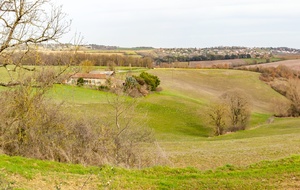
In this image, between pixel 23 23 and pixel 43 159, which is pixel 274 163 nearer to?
pixel 43 159

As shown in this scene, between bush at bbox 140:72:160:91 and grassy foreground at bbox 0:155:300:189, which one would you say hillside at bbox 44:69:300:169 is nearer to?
bush at bbox 140:72:160:91

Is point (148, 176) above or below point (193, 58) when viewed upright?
below

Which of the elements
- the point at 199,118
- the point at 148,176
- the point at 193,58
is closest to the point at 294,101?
the point at 199,118

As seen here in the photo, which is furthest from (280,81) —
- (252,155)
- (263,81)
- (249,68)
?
(252,155)

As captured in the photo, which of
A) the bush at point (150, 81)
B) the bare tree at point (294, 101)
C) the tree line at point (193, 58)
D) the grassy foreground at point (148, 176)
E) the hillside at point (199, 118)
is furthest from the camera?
the tree line at point (193, 58)

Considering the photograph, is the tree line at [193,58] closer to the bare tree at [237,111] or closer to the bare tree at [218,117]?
the bare tree at [237,111]

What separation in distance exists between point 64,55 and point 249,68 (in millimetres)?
90176

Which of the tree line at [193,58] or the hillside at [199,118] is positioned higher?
the tree line at [193,58]

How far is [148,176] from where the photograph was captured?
12586mm

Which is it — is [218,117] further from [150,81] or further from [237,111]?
[150,81]

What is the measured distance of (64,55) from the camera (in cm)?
1441

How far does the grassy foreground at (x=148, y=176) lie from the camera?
A: 10.8 m

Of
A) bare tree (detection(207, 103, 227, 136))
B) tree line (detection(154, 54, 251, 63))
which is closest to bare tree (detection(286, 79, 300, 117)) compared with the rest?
bare tree (detection(207, 103, 227, 136))

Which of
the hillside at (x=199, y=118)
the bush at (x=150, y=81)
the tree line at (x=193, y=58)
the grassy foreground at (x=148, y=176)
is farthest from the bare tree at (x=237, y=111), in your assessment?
the tree line at (x=193, y=58)
